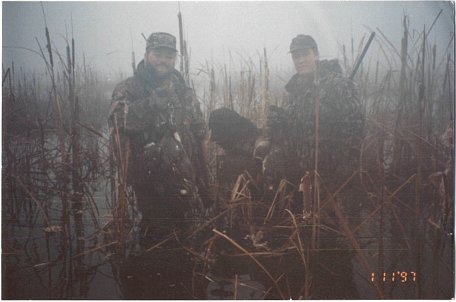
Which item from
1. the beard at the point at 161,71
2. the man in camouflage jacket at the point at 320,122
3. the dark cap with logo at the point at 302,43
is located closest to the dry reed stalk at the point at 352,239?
the man in camouflage jacket at the point at 320,122

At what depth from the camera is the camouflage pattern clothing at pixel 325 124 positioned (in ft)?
8.02

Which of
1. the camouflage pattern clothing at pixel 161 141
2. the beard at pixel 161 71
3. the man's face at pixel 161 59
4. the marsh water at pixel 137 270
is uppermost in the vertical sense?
the man's face at pixel 161 59

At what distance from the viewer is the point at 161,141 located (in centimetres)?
248

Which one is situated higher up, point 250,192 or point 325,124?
point 325,124

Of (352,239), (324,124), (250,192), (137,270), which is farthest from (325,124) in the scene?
(137,270)

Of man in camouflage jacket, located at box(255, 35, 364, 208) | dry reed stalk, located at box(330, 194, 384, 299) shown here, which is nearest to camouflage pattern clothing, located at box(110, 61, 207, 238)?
man in camouflage jacket, located at box(255, 35, 364, 208)

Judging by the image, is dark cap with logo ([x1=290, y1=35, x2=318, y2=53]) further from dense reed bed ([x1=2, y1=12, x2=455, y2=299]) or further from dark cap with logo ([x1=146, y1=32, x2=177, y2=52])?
dark cap with logo ([x1=146, y1=32, x2=177, y2=52])

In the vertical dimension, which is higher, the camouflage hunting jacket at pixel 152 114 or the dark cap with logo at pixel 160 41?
the dark cap with logo at pixel 160 41

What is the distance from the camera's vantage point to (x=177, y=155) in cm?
250

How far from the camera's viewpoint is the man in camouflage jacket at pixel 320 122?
2.44m

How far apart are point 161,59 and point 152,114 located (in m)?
0.32

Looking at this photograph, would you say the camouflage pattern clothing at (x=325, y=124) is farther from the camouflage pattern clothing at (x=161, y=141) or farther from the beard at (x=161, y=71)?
the beard at (x=161, y=71)

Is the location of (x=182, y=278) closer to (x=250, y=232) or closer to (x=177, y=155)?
(x=250, y=232)

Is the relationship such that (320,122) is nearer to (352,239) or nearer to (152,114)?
(352,239)
